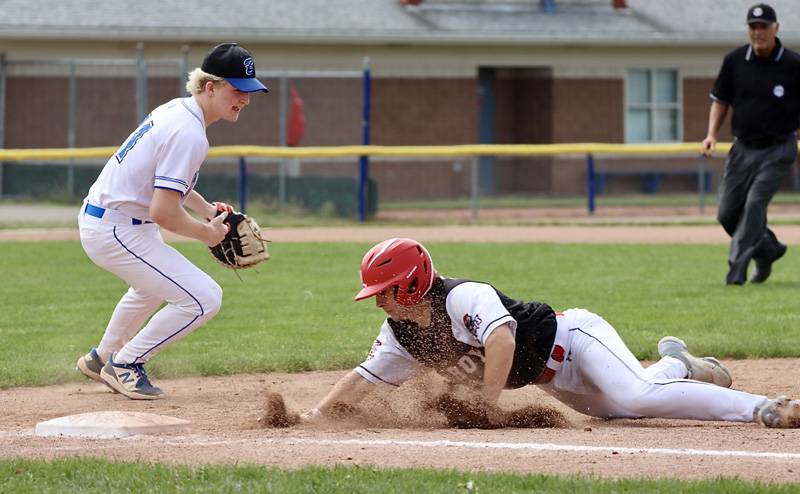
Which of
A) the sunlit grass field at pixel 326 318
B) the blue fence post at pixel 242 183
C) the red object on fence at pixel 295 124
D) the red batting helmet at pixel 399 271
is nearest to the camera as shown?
the sunlit grass field at pixel 326 318

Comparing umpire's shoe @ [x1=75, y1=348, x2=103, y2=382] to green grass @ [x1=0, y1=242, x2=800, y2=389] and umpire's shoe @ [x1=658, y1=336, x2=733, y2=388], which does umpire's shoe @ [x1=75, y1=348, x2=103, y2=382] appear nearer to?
green grass @ [x1=0, y1=242, x2=800, y2=389]

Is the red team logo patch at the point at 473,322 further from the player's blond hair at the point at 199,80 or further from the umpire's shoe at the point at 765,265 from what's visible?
the umpire's shoe at the point at 765,265

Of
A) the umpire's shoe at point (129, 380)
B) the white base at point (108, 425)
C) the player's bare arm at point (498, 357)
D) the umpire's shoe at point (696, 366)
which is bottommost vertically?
the umpire's shoe at point (129, 380)

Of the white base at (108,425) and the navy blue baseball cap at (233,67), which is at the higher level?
the navy blue baseball cap at (233,67)

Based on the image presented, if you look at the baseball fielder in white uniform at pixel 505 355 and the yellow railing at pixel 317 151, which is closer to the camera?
the baseball fielder in white uniform at pixel 505 355

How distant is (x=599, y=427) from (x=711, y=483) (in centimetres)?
163

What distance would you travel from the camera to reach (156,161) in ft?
23.0

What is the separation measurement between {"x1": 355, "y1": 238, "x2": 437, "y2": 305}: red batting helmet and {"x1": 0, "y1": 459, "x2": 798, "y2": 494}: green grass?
1.07m

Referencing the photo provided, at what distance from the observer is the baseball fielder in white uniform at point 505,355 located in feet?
20.0

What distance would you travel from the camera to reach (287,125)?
23.6 metres

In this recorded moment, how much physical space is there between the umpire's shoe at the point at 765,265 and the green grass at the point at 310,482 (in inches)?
287

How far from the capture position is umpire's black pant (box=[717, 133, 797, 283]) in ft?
37.8

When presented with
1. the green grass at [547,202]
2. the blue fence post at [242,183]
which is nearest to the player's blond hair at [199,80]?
the blue fence post at [242,183]

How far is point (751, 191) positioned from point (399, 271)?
623 cm
